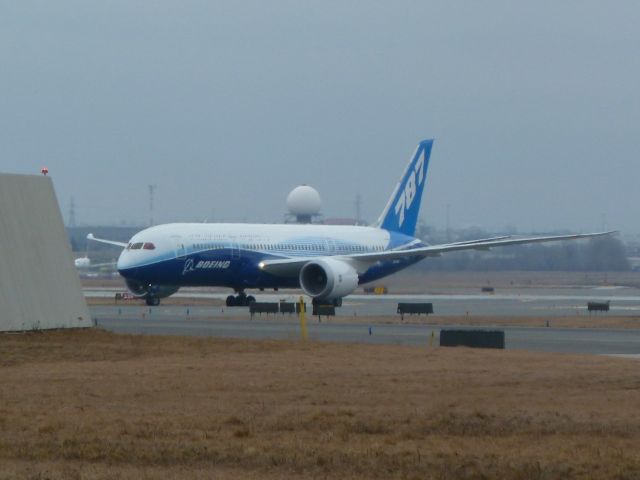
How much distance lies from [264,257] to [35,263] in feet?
98.3

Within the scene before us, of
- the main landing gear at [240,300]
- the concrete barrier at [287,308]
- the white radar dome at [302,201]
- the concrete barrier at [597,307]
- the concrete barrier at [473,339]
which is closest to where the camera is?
the concrete barrier at [473,339]

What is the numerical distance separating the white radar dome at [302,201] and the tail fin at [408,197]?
32.5 meters

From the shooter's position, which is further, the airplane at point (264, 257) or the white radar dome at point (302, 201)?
the white radar dome at point (302, 201)

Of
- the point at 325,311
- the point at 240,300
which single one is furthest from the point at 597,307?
the point at 240,300

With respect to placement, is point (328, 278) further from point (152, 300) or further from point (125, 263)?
point (152, 300)

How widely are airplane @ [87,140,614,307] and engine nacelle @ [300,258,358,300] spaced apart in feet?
0.15

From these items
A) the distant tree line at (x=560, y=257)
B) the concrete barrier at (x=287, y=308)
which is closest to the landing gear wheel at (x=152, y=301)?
the concrete barrier at (x=287, y=308)

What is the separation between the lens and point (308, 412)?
19125 millimetres

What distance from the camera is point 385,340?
36.9 meters

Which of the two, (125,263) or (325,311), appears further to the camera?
(125,263)

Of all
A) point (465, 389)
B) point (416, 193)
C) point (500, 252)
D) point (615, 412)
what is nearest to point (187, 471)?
point (615, 412)

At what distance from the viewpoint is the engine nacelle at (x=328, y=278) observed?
194 ft

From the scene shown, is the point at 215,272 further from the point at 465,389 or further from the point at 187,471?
the point at 187,471

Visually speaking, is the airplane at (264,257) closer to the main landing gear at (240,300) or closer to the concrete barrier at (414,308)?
the main landing gear at (240,300)
